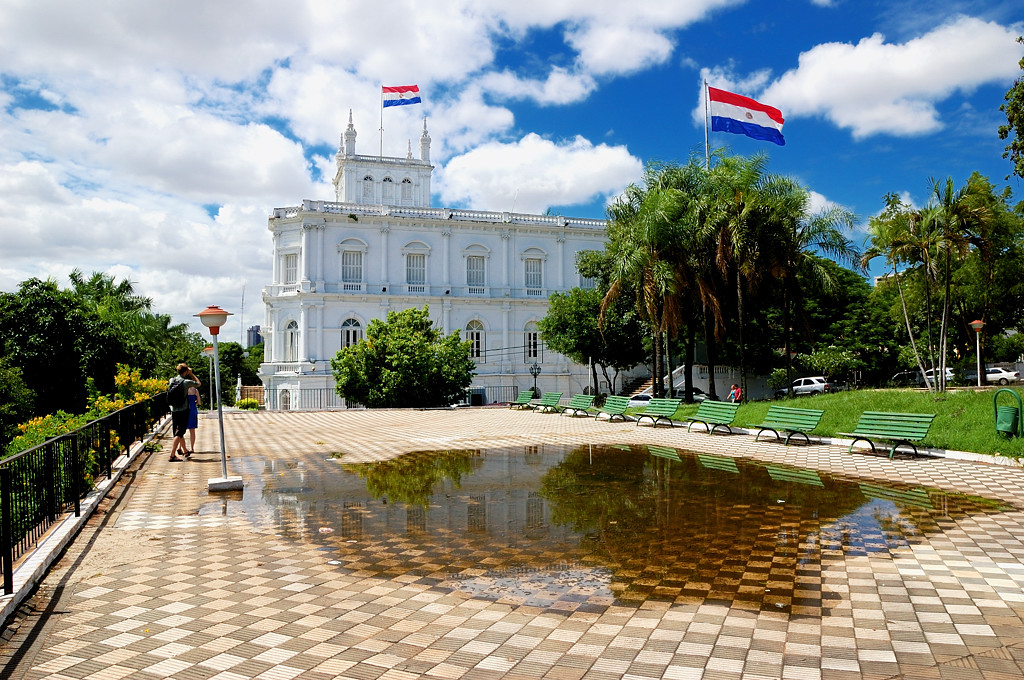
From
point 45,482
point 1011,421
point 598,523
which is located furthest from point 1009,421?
point 45,482

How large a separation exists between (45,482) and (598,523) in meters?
5.36

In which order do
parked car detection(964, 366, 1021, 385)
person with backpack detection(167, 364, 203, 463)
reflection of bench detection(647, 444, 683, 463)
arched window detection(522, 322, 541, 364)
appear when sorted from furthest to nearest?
1. arched window detection(522, 322, 541, 364)
2. parked car detection(964, 366, 1021, 385)
3. person with backpack detection(167, 364, 203, 463)
4. reflection of bench detection(647, 444, 683, 463)

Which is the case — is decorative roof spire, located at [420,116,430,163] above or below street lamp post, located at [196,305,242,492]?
above

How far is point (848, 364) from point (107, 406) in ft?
86.5

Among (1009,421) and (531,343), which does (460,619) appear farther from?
(531,343)

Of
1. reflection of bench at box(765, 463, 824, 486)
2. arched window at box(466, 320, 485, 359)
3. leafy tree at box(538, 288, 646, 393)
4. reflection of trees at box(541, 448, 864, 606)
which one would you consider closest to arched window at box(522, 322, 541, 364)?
arched window at box(466, 320, 485, 359)

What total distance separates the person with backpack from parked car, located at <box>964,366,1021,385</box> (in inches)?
1395

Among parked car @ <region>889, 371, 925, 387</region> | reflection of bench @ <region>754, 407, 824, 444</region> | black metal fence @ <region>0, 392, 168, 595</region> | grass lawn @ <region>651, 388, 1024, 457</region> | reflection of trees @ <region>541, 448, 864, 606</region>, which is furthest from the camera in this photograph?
parked car @ <region>889, 371, 925, 387</region>

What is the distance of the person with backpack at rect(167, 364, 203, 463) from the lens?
12242mm

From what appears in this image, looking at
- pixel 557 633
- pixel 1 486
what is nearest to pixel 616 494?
pixel 557 633

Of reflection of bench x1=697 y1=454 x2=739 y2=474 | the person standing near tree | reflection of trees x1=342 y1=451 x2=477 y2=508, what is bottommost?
reflection of bench x1=697 y1=454 x2=739 y2=474

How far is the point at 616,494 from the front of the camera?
28.8ft

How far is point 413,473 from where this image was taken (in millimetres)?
10742

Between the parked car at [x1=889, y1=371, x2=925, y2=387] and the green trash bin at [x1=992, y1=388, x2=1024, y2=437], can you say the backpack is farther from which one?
the parked car at [x1=889, y1=371, x2=925, y2=387]
